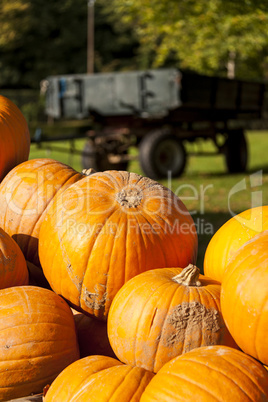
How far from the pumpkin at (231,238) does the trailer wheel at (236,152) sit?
33.2ft

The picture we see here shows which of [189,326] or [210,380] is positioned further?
[189,326]

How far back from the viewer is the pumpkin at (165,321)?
1.73 m

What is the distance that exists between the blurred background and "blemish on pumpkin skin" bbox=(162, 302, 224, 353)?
2.35 metres

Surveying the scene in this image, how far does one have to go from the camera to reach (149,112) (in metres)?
10.8

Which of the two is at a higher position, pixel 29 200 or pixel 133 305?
pixel 29 200

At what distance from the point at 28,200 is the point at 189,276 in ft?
3.88

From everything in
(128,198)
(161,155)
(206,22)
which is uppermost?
(206,22)

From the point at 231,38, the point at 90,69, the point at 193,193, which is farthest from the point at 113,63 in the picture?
the point at 193,193

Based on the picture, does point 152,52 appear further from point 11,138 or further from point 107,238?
point 107,238

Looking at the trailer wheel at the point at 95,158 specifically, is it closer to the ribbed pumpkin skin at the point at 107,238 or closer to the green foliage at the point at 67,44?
the ribbed pumpkin skin at the point at 107,238

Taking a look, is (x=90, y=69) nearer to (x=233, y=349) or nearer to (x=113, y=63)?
(x=113, y=63)

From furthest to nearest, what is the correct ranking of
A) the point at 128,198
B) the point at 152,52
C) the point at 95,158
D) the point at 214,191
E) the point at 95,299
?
the point at 152,52
the point at 95,158
the point at 214,191
the point at 128,198
the point at 95,299

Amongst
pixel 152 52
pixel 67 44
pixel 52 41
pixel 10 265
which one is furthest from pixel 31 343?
pixel 52 41

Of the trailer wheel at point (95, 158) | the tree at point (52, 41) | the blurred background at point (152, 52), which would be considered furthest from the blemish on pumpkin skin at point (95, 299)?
the tree at point (52, 41)
